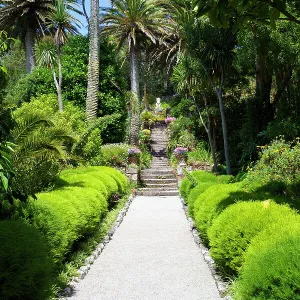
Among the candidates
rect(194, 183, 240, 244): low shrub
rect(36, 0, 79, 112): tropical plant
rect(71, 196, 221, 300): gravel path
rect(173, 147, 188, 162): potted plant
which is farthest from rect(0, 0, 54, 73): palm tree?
rect(194, 183, 240, 244): low shrub

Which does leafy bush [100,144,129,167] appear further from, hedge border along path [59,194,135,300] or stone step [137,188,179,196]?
hedge border along path [59,194,135,300]

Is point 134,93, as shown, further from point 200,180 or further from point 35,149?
point 35,149

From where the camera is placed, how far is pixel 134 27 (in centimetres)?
1616

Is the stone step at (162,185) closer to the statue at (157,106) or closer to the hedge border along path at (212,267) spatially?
the hedge border along path at (212,267)

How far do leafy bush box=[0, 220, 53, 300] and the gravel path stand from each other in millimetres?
840

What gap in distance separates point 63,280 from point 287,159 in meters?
4.65

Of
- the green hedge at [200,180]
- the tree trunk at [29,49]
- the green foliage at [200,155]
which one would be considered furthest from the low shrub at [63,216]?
the tree trunk at [29,49]

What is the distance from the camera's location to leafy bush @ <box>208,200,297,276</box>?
3.58m

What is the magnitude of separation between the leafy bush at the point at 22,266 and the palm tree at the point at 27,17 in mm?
16720

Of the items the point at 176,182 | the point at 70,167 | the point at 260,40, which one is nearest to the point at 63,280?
the point at 70,167

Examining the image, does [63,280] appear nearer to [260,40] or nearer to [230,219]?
[230,219]

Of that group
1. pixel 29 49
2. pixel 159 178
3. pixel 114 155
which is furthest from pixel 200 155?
pixel 29 49

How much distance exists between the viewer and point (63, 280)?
13.6 ft

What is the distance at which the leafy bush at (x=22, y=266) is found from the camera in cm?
290
